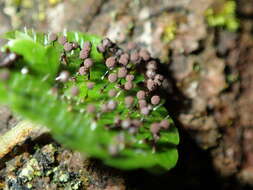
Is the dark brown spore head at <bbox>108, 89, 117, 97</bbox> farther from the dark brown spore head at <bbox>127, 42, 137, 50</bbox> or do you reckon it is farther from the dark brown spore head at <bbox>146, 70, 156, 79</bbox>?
the dark brown spore head at <bbox>127, 42, 137, 50</bbox>

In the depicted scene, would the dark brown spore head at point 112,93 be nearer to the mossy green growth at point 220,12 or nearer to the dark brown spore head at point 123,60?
the dark brown spore head at point 123,60

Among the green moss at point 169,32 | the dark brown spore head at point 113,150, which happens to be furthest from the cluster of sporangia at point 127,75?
the green moss at point 169,32

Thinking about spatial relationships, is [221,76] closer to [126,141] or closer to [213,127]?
[213,127]

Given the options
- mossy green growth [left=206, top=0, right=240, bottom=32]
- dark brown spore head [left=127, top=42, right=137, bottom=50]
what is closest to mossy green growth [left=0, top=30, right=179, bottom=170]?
dark brown spore head [left=127, top=42, right=137, bottom=50]

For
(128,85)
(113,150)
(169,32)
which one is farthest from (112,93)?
(169,32)

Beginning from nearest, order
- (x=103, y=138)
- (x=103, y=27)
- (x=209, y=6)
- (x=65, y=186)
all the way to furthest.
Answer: (x=103, y=138)
(x=65, y=186)
(x=209, y=6)
(x=103, y=27)

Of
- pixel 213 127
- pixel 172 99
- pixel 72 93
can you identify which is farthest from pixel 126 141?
pixel 213 127
